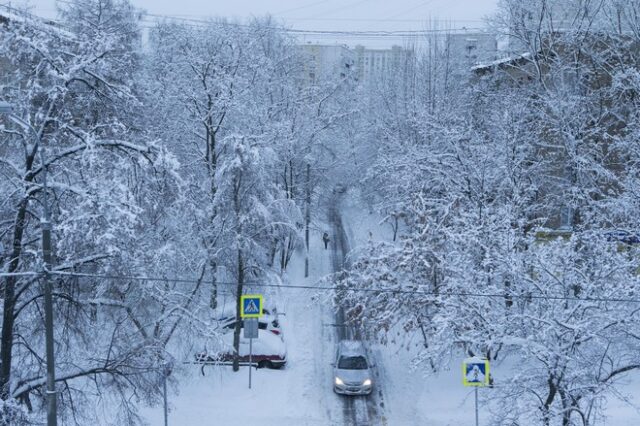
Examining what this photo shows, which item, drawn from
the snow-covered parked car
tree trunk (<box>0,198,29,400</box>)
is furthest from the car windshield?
tree trunk (<box>0,198,29,400</box>)

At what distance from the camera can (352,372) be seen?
59.0 ft

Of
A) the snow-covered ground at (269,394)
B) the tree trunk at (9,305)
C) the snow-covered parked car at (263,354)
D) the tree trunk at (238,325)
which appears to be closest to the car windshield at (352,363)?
the snow-covered ground at (269,394)

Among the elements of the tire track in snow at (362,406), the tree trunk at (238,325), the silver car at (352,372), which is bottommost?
the tire track in snow at (362,406)

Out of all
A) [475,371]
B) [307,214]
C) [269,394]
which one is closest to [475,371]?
[475,371]

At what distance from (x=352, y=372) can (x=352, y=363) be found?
361mm

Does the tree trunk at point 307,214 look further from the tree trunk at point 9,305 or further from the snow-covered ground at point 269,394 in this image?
the tree trunk at point 9,305

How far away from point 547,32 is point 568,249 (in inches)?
409

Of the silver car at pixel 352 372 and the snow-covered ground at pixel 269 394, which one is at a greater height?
the silver car at pixel 352 372

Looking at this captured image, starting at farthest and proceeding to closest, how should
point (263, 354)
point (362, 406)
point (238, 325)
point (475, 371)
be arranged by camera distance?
point (263, 354)
point (238, 325)
point (362, 406)
point (475, 371)

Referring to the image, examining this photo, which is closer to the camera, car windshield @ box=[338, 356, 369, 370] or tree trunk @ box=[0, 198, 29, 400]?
tree trunk @ box=[0, 198, 29, 400]

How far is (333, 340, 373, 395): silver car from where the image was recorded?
17.7 metres

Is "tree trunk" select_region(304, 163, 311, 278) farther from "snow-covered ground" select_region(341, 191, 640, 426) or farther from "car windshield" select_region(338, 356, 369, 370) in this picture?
"car windshield" select_region(338, 356, 369, 370)

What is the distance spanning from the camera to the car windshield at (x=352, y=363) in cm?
1819

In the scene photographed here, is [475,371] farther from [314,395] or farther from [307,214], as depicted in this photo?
[307,214]
